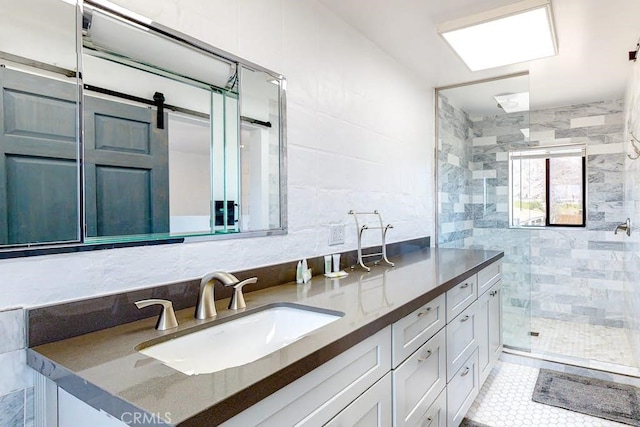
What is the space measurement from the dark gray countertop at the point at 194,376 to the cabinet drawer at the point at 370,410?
181 mm

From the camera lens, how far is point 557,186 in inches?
162

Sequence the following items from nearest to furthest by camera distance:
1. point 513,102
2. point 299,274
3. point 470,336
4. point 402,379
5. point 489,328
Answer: point 402,379 < point 299,274 < point 470,336 < point 489,328 < point 513,102

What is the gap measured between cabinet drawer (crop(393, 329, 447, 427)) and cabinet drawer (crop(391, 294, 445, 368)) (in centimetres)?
3

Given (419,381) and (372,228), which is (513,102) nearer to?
(372,228)

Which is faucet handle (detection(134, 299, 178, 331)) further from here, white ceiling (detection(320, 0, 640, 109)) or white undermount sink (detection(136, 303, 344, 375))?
white ceiling (detection(320, 0, 640, 109))

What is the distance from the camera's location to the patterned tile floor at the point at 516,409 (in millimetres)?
2154

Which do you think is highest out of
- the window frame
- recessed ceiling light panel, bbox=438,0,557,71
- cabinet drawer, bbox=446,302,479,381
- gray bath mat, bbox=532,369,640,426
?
recessed ceiling light panel, bbox=438,0,557,71

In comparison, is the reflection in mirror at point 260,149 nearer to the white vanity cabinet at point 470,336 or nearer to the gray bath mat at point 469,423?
the white vanity cabinet at point 470,336

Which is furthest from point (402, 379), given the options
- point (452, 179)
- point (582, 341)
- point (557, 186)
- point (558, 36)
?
point (557, 186)

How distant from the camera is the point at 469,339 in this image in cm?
213

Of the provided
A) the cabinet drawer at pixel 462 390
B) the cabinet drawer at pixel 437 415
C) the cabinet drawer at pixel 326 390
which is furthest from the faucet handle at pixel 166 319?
the cabinet drawer at pixel 462 390

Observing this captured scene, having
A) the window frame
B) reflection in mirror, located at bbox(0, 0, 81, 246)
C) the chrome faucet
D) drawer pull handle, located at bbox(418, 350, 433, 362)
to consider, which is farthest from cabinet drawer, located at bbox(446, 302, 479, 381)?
the window frame

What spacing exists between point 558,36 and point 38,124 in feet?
9.07

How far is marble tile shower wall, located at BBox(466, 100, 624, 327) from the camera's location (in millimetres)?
3414
